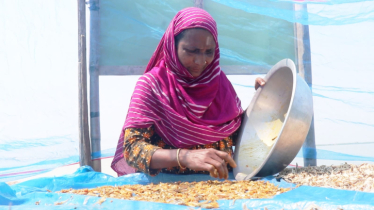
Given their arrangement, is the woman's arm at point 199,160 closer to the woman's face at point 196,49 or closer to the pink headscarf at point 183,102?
the pink headscarf at point 183,102

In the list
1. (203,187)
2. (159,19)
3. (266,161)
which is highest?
(159,19)

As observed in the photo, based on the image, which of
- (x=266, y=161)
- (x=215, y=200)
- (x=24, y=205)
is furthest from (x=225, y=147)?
(x=24, y=205)

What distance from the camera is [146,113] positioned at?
2111mm

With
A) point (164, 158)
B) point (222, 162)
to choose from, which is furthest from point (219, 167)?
point (164, 158)

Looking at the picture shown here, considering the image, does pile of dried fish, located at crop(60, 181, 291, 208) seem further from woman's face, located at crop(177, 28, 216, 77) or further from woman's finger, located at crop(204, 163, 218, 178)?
woman's face, located at crop(177, 28, 216, 77)

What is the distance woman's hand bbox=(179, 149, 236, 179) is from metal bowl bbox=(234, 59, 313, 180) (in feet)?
0.78

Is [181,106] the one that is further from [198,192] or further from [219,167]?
[198,192]

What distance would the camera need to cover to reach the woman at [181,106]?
81.6 inches

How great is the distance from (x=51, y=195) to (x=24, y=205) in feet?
0.39

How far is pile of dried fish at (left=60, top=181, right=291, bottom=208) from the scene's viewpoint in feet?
4.64

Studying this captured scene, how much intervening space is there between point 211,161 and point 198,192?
0.19m

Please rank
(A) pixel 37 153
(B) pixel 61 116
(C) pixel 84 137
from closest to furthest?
(A) pixel 37 153
(B) pixel 61 116
(C) pixel 84 137

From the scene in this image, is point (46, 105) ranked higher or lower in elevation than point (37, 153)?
higher

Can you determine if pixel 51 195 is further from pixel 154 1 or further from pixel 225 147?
pixel 154 1
